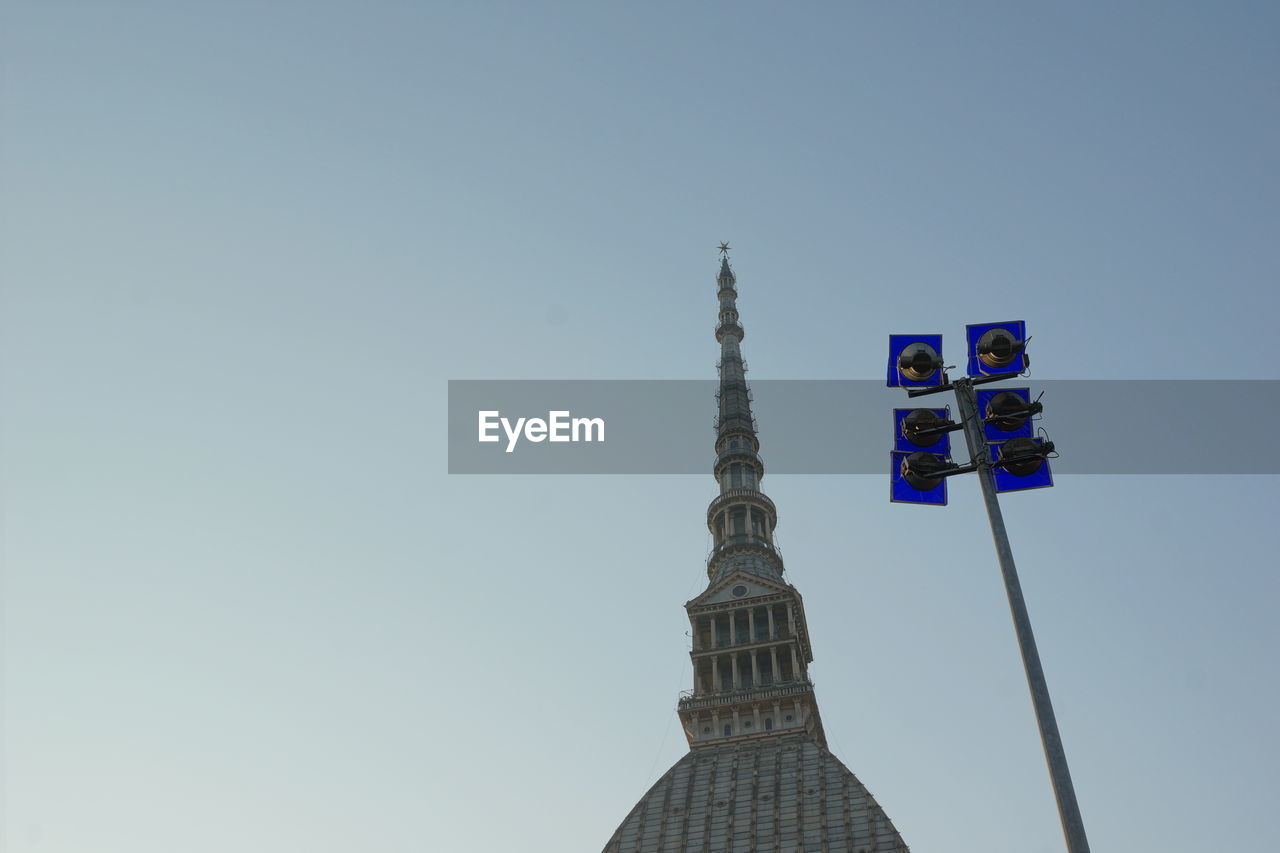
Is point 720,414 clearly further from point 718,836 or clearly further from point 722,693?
point 718,836

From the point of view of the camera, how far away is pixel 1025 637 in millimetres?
23344

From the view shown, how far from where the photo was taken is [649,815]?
10612cm

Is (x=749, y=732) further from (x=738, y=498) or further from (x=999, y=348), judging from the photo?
(x=999, y=348)

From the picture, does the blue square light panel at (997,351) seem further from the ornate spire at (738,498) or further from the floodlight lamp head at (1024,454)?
the ornate spire at (738,498)

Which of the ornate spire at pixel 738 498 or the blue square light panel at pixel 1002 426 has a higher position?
the ornate spire at pixel 738 498

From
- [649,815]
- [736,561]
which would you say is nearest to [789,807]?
[649,815]

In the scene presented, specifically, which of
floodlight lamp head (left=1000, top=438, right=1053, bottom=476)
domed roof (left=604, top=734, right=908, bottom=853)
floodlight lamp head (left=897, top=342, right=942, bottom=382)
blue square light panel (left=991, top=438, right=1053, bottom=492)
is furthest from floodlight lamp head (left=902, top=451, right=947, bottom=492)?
domed roof (left=604, top=734, right=908, bottom=853)

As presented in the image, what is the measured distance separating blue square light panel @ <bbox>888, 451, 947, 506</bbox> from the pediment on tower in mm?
96408

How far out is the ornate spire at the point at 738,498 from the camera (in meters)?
130

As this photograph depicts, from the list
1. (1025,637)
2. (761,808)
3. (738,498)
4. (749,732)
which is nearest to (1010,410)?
(1025,637)

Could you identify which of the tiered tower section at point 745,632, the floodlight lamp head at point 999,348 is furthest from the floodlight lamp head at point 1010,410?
the tiered tower section at point 745,632

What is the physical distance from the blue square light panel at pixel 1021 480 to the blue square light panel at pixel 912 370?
2215 millimetres

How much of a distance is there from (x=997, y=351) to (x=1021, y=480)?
276cm

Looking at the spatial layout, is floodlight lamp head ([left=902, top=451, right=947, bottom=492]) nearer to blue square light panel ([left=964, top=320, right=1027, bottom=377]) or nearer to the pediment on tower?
blue square light panel ([left=964, top=320, right=1027, bottom=377])
